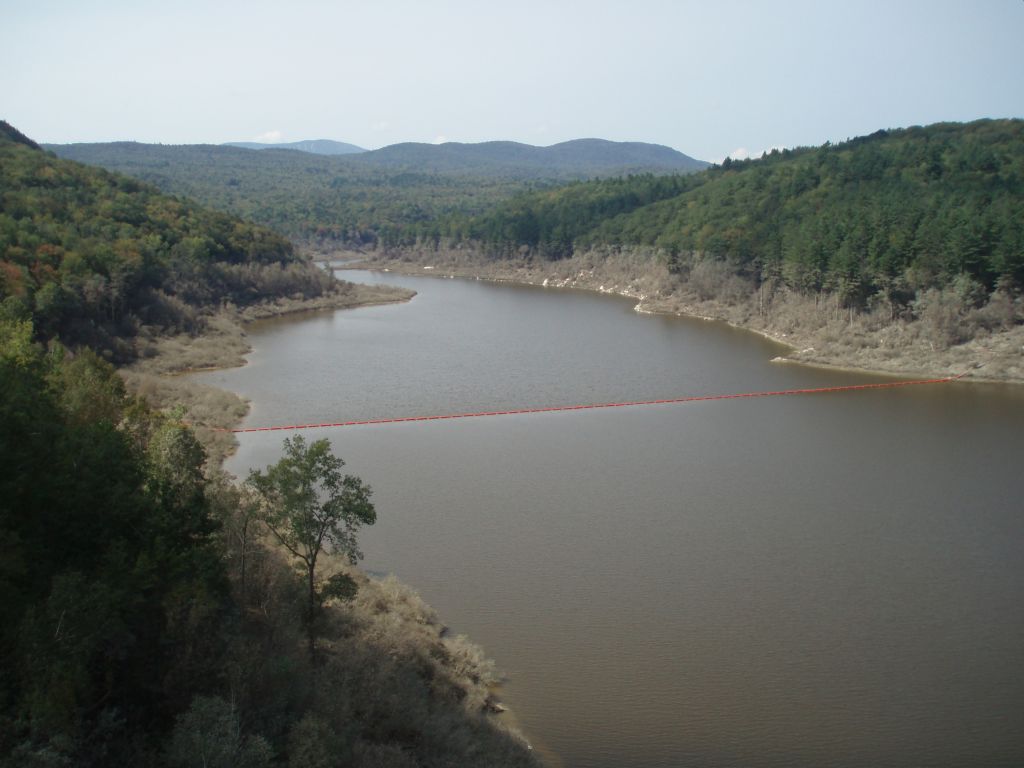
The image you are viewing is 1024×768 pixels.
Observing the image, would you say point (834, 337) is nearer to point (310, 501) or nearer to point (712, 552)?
point (712, 552)

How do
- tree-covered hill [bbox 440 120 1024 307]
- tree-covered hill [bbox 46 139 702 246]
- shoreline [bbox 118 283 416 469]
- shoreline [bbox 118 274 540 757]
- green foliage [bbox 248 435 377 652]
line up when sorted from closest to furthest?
1. green foliage [bbox 248 435 377 652]
2. shoreline [bbox 118 274 540 757]
3. shoreline [bbox 118 283 416 469]
4. tree-covered hill [bbox 440 120 1024 307]
5. tree-covered hill [bbox 46 139 702 246]

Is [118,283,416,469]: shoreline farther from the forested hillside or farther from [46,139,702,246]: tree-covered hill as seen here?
[46,139,702,246]: tree-covered hill

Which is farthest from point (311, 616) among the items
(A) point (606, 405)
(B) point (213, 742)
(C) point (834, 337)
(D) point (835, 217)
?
(D) point (835, 217)

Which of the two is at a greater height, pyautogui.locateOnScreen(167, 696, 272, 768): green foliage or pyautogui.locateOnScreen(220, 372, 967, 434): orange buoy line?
pyautogui.locateOnScreen(167, 696, 272, 768): green foliage

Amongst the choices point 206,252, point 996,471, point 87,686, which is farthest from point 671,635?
point 206,252

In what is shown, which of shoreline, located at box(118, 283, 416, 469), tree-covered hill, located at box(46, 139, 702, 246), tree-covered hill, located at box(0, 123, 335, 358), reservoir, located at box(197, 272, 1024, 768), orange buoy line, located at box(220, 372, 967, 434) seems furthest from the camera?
tree-covered hill, located at box(46, 139, 702, 246)

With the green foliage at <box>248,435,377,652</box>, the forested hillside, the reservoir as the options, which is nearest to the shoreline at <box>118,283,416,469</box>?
the reservoir

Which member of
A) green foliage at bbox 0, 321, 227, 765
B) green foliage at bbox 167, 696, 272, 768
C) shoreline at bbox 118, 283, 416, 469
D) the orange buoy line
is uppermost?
green foliage at bbox 0, 321, 227, 765

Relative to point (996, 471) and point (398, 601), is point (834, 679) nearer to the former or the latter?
point (398, 601)
